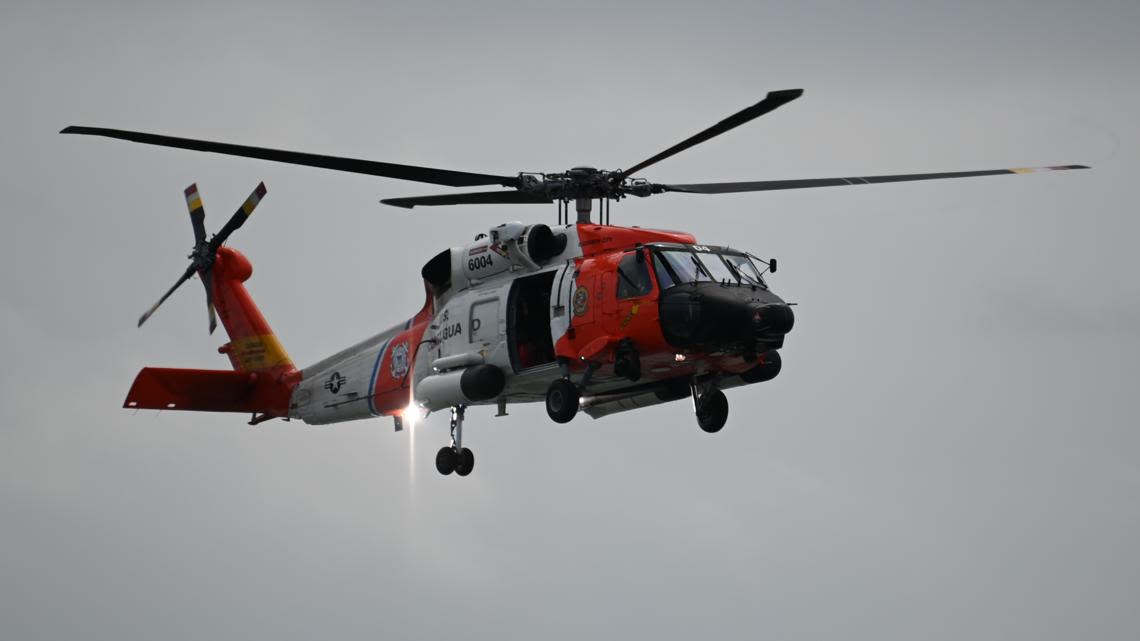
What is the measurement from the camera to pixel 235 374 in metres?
29.4

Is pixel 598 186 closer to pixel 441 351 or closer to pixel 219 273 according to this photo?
pixel 441 351

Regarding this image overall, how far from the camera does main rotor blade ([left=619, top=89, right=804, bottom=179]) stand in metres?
18.9

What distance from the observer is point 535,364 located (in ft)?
79.4

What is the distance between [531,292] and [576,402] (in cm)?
238

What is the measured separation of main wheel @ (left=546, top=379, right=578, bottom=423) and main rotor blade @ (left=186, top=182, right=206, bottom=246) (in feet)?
34.4

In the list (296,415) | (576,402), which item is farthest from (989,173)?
(296,415)

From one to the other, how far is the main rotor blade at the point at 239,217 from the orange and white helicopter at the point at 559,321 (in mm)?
80

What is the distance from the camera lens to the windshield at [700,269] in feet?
73.0

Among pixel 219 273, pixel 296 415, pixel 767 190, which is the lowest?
pixel 296 415

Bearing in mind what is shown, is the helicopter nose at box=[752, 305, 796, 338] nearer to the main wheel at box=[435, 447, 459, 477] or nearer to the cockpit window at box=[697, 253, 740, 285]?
the cockpit window at box=[697, 253, 740, 285]

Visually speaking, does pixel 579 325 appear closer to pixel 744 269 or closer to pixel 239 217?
pixel 744 269

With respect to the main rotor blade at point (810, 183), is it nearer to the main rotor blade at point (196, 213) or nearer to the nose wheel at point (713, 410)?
the nose wheel at point (713, 410)

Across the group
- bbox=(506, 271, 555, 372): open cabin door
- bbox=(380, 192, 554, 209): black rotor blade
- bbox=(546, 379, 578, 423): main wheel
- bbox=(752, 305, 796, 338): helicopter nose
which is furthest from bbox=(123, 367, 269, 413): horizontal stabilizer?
bbox=(752, 305, 796, 338): helicopter nose

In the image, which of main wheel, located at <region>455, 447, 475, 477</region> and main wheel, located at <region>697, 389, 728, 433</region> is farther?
main wheel, located at <region>455, 447, 475, 477</region>
